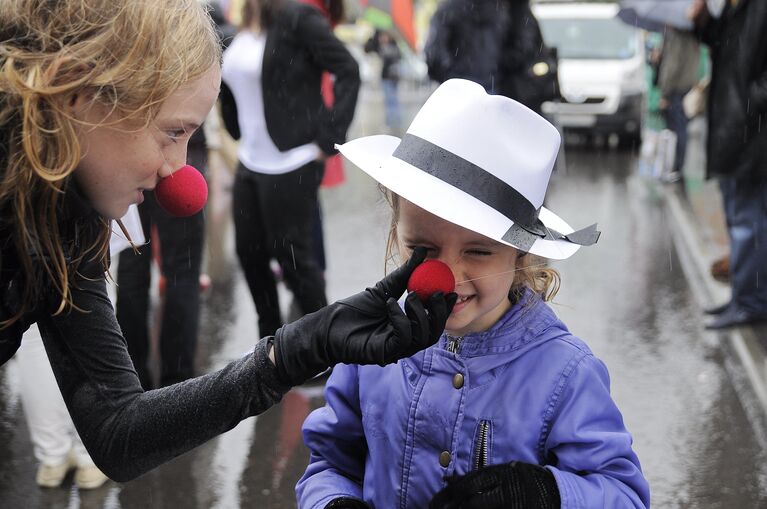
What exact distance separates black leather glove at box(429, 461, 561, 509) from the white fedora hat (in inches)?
17.3

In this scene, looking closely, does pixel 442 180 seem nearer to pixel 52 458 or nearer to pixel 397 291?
pixel 397 291

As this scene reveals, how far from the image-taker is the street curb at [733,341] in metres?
4.96

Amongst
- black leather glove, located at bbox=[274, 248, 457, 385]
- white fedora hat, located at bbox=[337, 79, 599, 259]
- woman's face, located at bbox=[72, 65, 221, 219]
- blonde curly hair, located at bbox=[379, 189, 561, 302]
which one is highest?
woman's face, located at bbox=[72, 65, 221, 219]

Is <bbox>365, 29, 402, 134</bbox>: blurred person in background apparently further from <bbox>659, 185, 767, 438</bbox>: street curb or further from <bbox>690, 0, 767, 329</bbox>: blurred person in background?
<bbox>690, 0, 767, 329</bbox>: blurred person in background

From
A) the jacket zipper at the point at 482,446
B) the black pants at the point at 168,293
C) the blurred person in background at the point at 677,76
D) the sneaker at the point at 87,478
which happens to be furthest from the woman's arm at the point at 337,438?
the blurred person in background at the point at 677,76

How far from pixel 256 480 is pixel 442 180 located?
8.14ft

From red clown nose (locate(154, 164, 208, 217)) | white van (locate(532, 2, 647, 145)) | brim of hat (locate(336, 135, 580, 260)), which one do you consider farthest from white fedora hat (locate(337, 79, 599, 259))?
white van (locate(532, 2, 647, 145))

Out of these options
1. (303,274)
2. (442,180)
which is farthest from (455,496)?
(303,274)

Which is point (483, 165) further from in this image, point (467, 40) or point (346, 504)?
point (467, 40)

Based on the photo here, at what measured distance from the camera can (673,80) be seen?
10844 mm

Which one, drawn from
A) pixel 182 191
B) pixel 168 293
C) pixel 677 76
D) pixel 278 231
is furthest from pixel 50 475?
pixel 677 76

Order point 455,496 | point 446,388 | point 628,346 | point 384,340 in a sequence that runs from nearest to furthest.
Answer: point 384,340 < point 455,496 < point 446,388 < point 628,346

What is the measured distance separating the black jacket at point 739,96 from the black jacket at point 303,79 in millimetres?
2234

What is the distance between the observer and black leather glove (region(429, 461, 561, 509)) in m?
1.82
